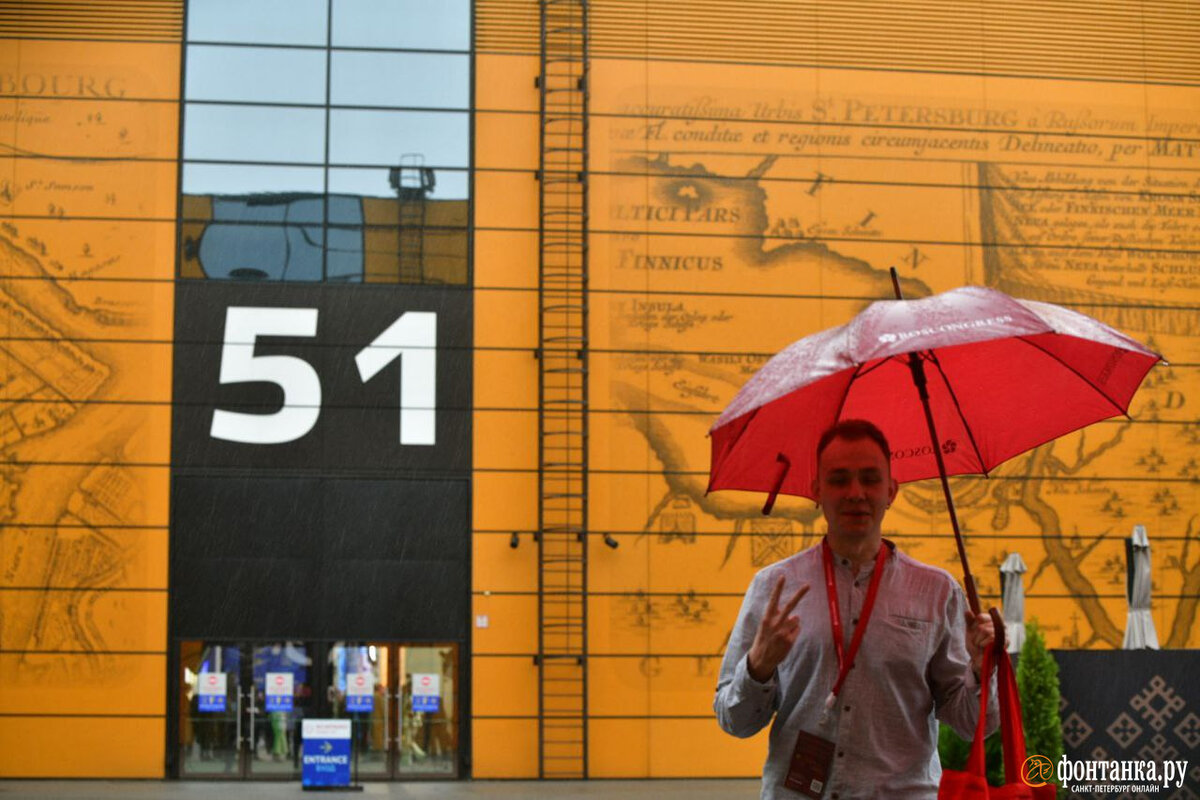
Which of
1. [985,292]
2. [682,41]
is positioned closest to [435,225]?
[682,41]

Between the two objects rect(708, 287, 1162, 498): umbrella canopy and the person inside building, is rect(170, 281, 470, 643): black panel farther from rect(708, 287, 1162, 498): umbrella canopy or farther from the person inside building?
the person inside building

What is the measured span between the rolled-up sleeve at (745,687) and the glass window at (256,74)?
21463 millimetres

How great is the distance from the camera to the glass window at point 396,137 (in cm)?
2441

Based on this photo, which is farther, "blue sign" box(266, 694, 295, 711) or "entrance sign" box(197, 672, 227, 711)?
"blue sign" box(266, 694, 295, 711)

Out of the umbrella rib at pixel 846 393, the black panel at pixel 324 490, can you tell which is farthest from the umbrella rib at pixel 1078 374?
the black panel at pixel 324 490

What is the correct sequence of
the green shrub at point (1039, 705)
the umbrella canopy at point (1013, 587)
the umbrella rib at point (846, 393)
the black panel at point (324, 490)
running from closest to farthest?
the umbrella rib at point (846, 393), the green shrub at point (1039, 705), the umbrella canopy at point (1013, 587), the black panel at point (324, 490)

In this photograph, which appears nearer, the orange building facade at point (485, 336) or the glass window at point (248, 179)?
the orange building facade at point (485, 336)

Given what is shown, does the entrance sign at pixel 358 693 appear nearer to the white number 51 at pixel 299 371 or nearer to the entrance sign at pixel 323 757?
the entrance sign at pixel 323 757

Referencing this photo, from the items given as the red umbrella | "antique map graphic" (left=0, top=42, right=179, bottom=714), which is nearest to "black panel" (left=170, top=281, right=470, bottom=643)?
"antique map graphic" (left=0, top=42, right=179, bottom=714)

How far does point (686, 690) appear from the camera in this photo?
23625mm

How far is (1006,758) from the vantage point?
4211 mm

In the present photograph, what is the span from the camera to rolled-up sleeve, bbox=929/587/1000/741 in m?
4.20

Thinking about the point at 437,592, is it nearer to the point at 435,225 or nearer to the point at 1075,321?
the point at 435,225

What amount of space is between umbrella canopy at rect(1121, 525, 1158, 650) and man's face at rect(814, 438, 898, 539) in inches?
622
